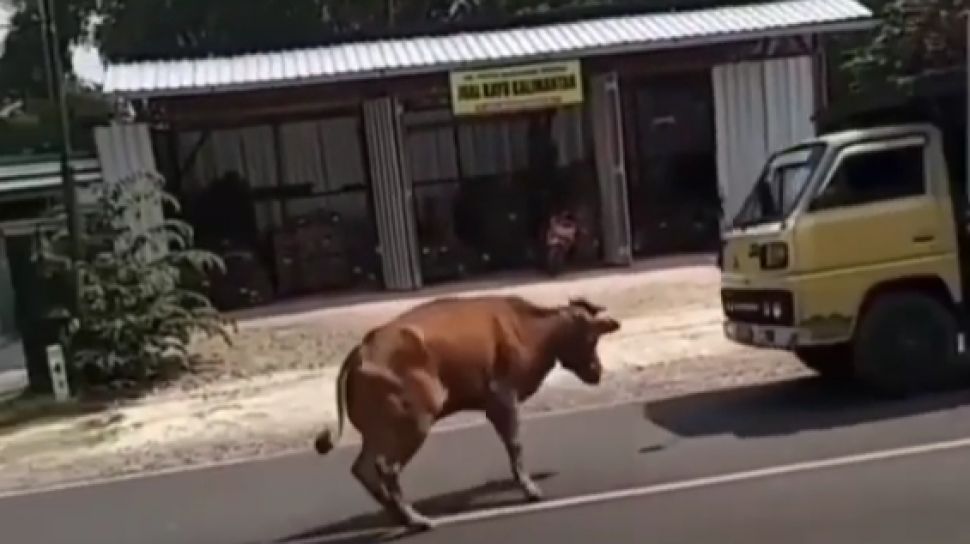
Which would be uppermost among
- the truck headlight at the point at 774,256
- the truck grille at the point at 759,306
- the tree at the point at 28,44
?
the tree at the point at 28,44

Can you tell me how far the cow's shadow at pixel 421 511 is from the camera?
821cm

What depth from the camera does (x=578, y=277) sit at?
1973cm

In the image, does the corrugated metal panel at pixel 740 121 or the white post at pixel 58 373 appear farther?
the corrugated metal panel at pixel 740 121

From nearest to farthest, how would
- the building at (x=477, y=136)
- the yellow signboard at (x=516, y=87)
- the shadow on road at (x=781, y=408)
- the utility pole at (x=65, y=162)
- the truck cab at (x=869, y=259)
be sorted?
the shadow on road at (x=781, y=408), the truck cab at (x=869, y=259), the utility pole at (x=65, y=162), the yellow signboard at (x=516, y=87), the building at (x=477, y=136)

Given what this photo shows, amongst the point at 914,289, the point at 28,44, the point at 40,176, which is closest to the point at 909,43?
the point at 914,289

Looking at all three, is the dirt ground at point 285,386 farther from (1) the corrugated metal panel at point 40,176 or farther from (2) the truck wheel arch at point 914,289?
(1) the corrugated metal panel at point 40,176

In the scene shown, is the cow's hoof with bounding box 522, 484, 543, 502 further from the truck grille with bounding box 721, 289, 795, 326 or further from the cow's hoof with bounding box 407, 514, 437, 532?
the truck grille with bounding box 721, 289, 795, 326

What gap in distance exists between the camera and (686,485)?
333 inches

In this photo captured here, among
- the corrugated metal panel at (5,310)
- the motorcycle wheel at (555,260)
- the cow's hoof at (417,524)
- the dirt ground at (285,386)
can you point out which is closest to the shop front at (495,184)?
the motorcycle wheel at (555,260)

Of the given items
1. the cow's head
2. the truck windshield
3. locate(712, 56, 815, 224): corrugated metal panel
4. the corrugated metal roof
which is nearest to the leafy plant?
the corrugated metal roof

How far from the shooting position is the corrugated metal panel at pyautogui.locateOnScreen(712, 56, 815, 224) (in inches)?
798

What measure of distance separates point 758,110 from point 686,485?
42.2 ft

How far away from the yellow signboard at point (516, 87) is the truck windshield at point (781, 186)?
353 inches

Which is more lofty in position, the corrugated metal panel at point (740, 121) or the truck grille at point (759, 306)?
the corrugated metal panel at point (740, 121)
